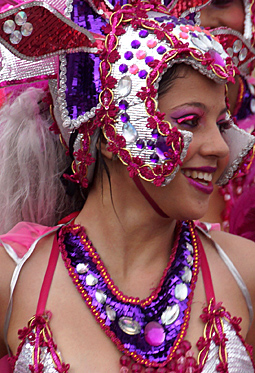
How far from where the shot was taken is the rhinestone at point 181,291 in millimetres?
1967

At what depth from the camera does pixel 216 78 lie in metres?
1.85

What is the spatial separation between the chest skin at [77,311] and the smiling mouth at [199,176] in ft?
1.12

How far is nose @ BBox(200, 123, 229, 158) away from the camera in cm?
184

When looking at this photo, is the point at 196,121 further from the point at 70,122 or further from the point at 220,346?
the point at 220,346

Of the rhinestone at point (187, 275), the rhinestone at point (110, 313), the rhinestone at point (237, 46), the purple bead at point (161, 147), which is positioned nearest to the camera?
the purple bead at point (161, 147)

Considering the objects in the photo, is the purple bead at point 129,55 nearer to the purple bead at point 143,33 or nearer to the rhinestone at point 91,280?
the purple bead at point 143,33

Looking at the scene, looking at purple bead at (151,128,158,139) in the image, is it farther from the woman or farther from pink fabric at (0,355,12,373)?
pink fabric at (0,355,12,373)

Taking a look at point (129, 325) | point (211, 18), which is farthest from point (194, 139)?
point (211, 18)

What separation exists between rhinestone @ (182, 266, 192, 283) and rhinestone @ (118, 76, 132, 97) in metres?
0.60

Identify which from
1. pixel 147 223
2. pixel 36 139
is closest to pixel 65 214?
pixel 36 139

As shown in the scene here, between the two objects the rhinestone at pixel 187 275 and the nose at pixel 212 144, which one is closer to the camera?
the nose at pixel 212 144

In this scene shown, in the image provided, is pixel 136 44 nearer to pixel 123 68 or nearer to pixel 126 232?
pixel 123 68

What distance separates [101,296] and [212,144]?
0.57 metres

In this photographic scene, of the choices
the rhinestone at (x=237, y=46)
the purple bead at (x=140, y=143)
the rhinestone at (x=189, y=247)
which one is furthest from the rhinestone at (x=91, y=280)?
the rhinestone at (x=237, y=46)
